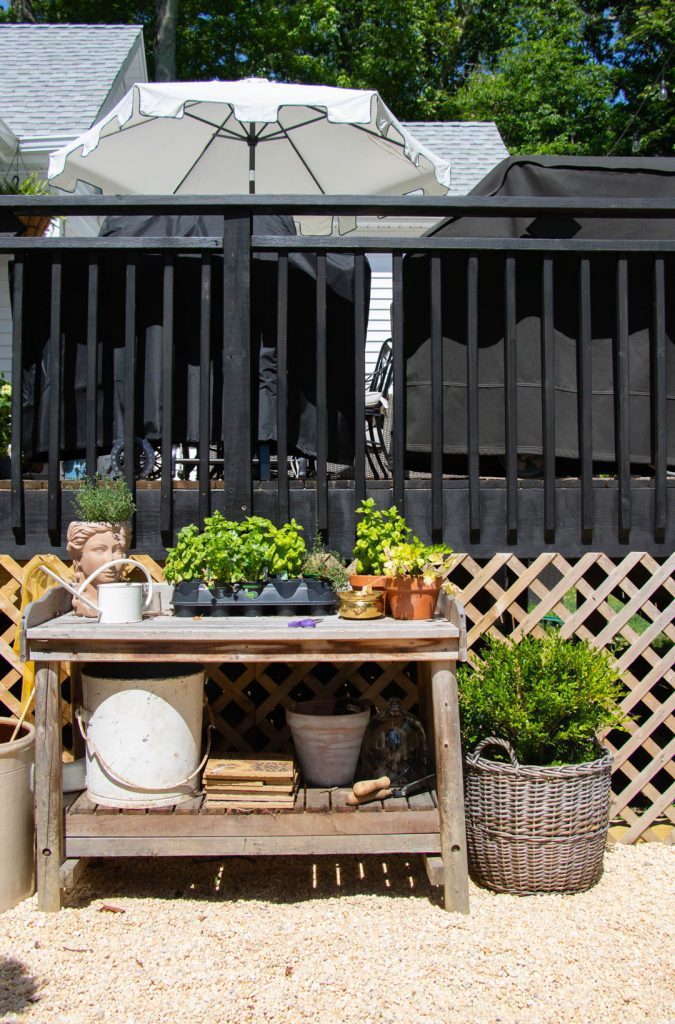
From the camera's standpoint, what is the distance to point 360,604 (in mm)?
3035

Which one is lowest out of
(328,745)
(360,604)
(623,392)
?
(328,745)

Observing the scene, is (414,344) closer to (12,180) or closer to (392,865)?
(392,865)

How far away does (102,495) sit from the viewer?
3189 millimetres

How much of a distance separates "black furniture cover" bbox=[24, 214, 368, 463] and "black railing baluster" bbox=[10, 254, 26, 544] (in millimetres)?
199

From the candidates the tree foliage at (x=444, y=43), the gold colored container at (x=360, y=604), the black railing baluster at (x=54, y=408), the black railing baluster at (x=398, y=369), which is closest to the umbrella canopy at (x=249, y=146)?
the black railing baluster at (x=398, y=369)

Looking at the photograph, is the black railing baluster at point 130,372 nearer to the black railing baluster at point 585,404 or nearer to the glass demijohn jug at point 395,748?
the glass demijohn jug at point 395,748

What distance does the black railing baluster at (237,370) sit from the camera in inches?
135

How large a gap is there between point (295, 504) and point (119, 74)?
928 centimetres

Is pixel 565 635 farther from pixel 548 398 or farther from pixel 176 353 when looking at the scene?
pixel 176 353

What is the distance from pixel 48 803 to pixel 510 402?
2327 mm

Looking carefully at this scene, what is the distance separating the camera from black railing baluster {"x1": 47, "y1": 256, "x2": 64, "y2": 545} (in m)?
3.41

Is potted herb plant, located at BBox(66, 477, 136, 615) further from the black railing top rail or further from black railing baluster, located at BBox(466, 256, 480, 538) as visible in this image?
black railing baluster, located at BBox(466, 256, 480, 538)

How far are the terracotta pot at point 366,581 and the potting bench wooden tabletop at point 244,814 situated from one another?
31 cm

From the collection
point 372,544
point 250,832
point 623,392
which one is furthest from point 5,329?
point 250,832
